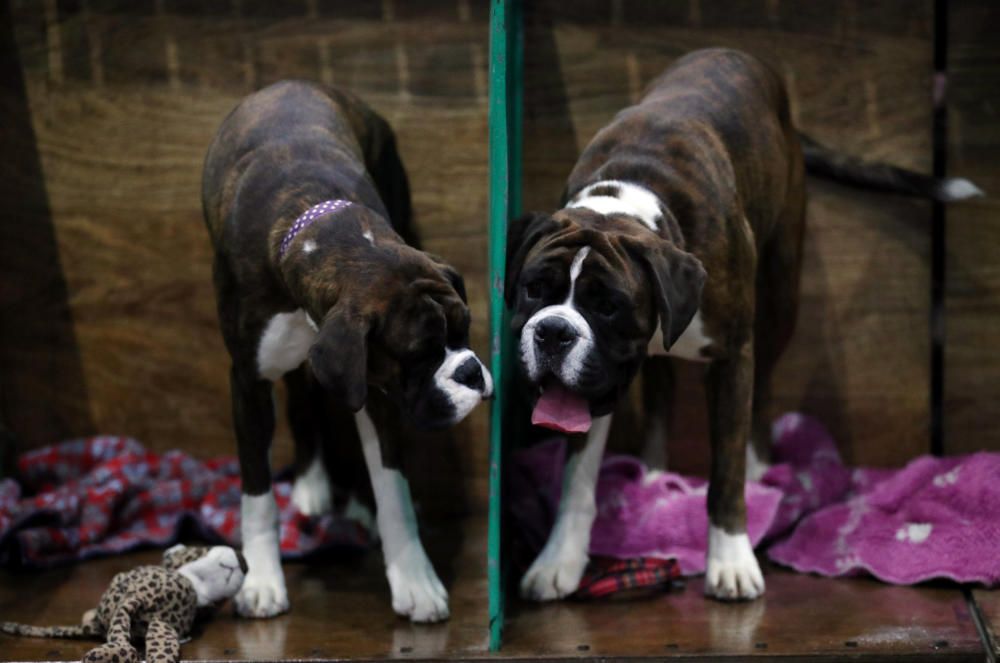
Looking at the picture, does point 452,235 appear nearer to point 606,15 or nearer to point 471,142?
point 471,142

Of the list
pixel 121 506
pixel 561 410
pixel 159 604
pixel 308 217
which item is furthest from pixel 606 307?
pixel 121 506

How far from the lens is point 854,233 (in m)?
4.73

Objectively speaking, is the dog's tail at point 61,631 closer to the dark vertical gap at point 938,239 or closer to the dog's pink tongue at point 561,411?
the dog's pink tongue at point 561,411

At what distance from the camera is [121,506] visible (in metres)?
4.52

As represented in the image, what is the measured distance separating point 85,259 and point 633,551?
205 centimetres

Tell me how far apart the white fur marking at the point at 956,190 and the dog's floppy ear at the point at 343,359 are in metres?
2.14

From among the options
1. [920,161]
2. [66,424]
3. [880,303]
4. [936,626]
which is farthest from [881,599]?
[66,424]

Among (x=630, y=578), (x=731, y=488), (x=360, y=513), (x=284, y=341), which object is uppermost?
(x=284, y=341)

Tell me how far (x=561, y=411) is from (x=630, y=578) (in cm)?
70

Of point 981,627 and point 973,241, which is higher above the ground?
point 973,241

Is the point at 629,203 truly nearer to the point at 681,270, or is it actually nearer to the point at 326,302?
the point at 681,270

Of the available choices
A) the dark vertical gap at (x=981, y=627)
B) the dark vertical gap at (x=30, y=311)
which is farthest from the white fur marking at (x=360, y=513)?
the dark vertical gap at (x=981, y=627)

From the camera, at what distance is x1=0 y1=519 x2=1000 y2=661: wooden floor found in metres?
3.55

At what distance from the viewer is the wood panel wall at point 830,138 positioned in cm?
461
